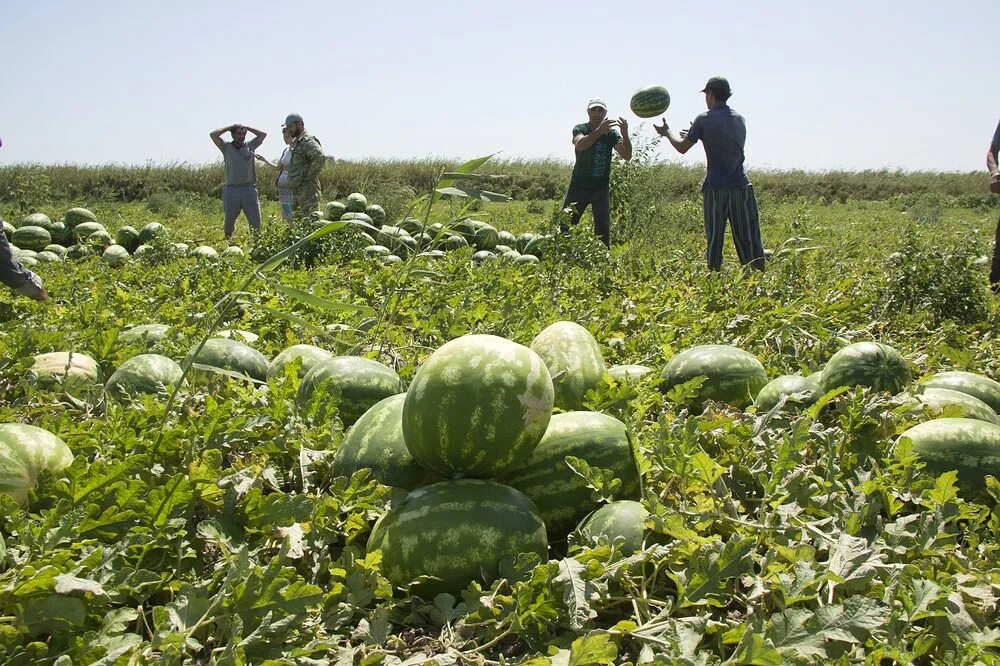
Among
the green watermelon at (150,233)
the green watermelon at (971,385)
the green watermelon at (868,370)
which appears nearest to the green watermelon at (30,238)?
the green watermelon at (150,233)

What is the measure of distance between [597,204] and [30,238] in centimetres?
735

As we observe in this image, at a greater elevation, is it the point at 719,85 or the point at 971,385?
the point at 719,85

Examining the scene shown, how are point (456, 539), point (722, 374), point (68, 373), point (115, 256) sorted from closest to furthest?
point (456, 539)
point (68, 373)
point (722, 374)
point (115, 256)

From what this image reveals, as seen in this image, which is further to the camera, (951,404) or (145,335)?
Result: (145,335)

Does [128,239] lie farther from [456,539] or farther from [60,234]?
[456,539]

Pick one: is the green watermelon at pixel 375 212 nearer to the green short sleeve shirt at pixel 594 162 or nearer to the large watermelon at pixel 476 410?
the green short sleeve shirt at pixel 594 162

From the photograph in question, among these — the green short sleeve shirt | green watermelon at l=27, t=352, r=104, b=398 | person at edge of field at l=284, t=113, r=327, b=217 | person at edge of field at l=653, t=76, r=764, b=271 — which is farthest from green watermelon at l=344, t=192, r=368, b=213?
green watermelon at l=27, t=352, r=104, b=398

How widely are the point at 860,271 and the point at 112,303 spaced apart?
7057 millimetres

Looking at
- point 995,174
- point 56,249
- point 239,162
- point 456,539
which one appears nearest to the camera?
point 456,539

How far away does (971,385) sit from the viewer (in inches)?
118

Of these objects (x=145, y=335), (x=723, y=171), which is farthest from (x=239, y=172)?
(x=145, y=335)

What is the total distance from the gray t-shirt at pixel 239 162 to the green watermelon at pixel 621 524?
9840 millimetres

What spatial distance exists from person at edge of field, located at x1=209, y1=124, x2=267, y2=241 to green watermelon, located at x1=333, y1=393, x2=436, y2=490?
29.4 feet

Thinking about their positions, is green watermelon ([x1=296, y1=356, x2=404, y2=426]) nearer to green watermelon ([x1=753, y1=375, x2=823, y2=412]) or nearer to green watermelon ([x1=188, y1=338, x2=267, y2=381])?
green watermelon ([x1=188, y1=338, x2=267, y2=381])
